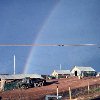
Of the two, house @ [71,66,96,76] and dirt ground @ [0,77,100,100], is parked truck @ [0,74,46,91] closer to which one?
dirt ground @ [0,77,100,100]

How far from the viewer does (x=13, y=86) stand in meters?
67.9

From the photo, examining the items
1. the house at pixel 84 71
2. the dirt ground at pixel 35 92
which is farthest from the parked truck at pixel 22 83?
the house at pixel 84 71

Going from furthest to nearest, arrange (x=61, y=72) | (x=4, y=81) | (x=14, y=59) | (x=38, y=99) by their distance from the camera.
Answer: (x=61, y=72) < (x=14, y=59) < (x=4, y=81) < (x=38, y=99)

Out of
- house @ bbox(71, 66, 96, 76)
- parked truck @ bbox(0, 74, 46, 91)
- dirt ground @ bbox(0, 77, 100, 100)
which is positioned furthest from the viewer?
house @ bbox(71, 66, 96, 76)

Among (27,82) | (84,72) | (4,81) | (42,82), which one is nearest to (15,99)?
(27,82)

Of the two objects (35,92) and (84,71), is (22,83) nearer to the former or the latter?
(35,92)

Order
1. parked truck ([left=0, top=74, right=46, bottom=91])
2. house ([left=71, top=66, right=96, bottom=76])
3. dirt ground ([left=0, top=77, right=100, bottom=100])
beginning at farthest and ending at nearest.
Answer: house ([left=71, top=66, right=96, bottom=76]) < parked truck ([left=0, top=74, right=46, bottom=91]) < dirt ground ([left=0, top=77, right=100, bottom=100])

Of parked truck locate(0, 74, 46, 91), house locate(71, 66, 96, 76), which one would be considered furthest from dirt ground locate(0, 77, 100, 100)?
house locate(71, 66, 96, 76)

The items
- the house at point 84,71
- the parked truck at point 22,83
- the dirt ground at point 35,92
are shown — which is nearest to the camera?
the dirt ground at point 35,92

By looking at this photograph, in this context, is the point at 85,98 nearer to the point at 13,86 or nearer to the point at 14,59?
the point at 13,86

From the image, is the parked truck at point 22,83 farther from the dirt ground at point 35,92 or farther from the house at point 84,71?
the house at point 84,71

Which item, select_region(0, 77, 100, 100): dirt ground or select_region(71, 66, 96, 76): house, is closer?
select_region(0, 77, 100, 100): dirt ground

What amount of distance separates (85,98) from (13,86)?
126 feet

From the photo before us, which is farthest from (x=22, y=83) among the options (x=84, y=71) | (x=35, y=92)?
(x=84, y=71)
